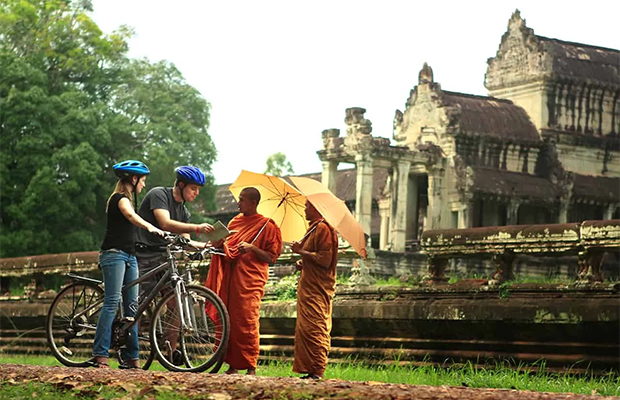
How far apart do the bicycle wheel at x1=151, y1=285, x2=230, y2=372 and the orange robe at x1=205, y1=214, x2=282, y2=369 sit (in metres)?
0.31

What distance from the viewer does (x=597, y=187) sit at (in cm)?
4581

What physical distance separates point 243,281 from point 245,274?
6 cm

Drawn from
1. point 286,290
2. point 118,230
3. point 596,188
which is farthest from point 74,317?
point 596,188

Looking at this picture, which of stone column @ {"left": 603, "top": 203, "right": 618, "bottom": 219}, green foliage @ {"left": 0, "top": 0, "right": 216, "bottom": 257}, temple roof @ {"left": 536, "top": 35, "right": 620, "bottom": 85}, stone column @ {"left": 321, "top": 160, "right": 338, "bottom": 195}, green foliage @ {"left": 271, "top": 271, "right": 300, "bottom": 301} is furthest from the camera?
temple roof @ {"left": 536, "top": 35, "right": 620, "bottom": 85}

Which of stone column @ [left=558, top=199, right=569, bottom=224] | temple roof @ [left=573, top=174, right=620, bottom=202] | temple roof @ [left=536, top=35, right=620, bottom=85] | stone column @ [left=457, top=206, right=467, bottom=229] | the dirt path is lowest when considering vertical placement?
the dirt path

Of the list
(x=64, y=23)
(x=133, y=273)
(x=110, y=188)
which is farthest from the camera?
(x=64, y=23)

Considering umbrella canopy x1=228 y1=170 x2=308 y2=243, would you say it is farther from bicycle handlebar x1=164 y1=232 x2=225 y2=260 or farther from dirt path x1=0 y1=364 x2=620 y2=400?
dirt path x1=0 y1=364 x2=620 y2=400

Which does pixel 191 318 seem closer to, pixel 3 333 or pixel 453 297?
pixel 453 297

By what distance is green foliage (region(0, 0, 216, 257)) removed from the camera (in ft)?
126

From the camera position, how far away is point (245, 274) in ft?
37.3

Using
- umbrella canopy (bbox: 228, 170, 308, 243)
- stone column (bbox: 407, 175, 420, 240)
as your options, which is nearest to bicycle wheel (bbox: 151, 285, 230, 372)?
umbrella canopy (bbox: 228, 170, 308, 243)

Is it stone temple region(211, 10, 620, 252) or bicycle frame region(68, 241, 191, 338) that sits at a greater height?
stone temple region(211, 10, 620, 252)

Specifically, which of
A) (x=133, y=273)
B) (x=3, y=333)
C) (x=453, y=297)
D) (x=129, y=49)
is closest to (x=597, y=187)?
(x=129, y=49)

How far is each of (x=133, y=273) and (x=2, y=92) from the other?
30.7 metres
